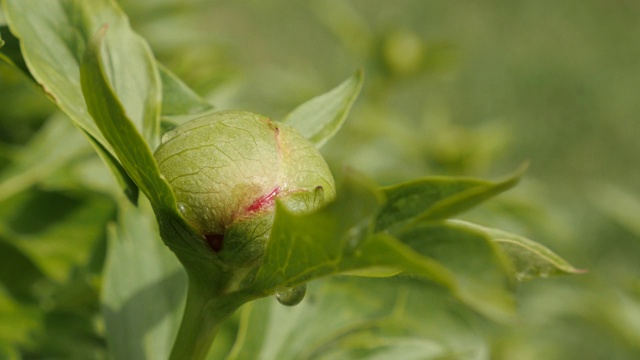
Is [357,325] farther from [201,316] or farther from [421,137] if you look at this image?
[421,137]

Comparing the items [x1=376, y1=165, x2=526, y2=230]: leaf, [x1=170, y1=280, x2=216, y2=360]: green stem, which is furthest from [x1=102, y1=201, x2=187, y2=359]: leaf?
[x1=376, y1=165, x2=526, y2=230]: leaf

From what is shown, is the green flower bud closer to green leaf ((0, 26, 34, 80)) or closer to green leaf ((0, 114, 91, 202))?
green leaf ((0, 26, 34, 80))

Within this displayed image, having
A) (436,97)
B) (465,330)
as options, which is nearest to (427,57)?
(465,330)

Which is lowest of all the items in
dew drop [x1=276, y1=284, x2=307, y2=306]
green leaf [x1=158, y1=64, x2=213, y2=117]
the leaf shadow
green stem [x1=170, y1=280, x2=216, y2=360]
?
the leaf shadow

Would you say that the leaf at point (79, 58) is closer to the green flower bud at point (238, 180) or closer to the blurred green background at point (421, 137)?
the green flower bud at point (238, 180)

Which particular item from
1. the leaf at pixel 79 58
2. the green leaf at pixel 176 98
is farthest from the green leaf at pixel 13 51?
the green leaf at pixel 176 98
